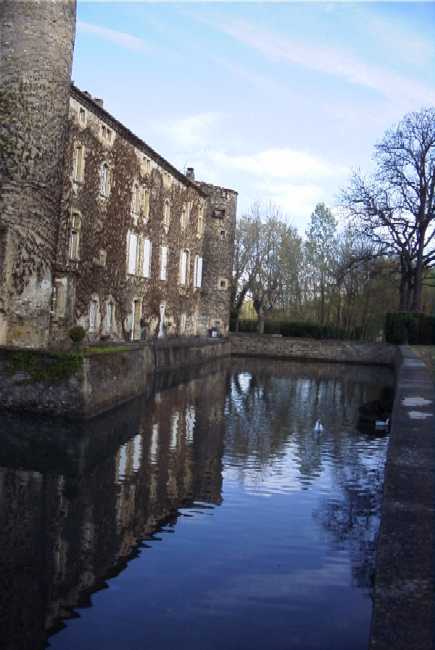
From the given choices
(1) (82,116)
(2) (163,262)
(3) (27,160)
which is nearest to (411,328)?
(2) (163,262)

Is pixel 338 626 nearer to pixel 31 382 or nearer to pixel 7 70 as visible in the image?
pixel 31 382

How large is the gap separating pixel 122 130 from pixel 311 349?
18.7 meters

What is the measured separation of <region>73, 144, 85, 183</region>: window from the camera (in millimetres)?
22328

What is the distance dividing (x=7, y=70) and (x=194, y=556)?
11716 mm


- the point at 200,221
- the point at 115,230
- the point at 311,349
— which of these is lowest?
the point at 311,349

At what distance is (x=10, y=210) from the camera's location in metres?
14.9

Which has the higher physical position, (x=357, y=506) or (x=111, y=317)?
(x=111, y=317)

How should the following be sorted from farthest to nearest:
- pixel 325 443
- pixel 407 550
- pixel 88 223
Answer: pixel 88 223 → pixel 325 443 → pixel 407 550

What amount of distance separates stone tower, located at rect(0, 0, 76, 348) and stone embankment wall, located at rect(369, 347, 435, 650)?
8937mm

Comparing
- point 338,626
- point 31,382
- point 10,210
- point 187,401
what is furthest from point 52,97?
point 338,626

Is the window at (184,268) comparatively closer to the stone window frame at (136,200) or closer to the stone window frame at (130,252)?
the stone window frame at (130,252)

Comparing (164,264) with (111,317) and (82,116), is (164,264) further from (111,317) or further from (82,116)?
(82,116)

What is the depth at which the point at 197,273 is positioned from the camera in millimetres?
38469

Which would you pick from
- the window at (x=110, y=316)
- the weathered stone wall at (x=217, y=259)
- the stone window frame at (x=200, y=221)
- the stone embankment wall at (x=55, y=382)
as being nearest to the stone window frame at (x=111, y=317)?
the window at (x=110, y=316)
